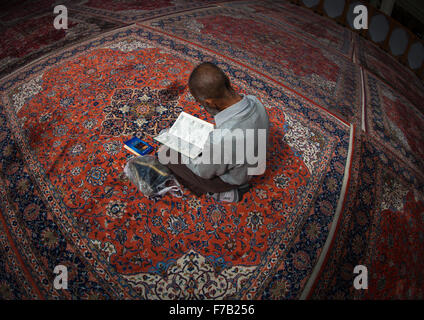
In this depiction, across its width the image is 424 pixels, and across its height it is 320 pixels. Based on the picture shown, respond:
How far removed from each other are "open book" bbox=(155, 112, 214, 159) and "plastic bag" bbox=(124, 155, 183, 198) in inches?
9.0

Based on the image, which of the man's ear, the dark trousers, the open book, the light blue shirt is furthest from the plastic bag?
the man's ear

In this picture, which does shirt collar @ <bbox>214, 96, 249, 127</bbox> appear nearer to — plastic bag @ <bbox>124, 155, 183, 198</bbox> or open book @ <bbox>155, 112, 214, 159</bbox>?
open book @ <bbox>155, 112, 214, 159</bbox>

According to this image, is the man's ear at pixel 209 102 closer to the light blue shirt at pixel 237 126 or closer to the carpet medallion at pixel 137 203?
the light blue shirt at pixel 237 126

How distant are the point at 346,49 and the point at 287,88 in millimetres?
2724

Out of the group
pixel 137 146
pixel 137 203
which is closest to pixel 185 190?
pixel 137 203

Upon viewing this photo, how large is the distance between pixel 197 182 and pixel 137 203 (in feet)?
2.00

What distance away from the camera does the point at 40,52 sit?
11.7 feet

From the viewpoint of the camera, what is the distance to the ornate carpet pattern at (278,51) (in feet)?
11.1

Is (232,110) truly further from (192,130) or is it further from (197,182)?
(192,130)

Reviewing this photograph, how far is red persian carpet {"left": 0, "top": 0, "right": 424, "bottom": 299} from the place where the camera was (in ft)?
5.98

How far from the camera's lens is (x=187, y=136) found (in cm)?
231

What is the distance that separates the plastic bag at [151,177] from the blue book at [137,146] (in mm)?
274
